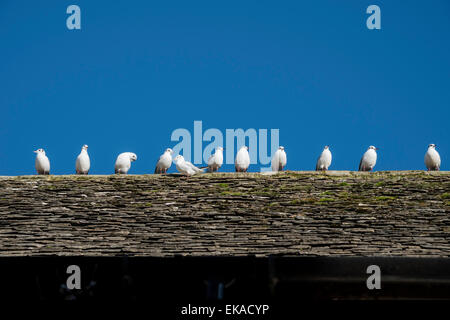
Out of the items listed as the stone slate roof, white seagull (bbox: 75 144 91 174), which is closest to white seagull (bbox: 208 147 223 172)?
the stone slate roof

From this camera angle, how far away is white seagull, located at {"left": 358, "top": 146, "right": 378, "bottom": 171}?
15008mm

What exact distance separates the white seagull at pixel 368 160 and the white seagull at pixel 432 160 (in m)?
1.05

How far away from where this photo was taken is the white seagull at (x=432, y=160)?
14.8 metres

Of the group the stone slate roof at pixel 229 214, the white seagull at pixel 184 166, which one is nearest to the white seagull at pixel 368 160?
the stone slate roof at pixel 229 214

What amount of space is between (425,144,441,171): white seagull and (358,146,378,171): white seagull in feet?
3.45

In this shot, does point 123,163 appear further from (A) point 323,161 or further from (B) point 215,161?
(A) point 323,161

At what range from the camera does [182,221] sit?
10.6 metres

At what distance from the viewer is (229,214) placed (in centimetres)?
1093

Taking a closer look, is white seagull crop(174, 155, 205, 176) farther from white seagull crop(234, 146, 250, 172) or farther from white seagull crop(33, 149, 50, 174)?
white seagull crop(33, 149, 50, 174)

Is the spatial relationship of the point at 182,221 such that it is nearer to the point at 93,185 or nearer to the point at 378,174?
the point at 93,185

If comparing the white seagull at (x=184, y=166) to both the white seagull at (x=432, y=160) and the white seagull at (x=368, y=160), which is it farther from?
the white seagull at (x=432, y=160)
